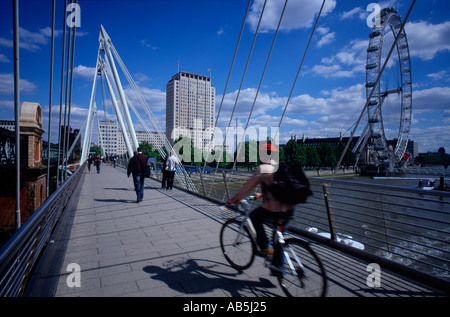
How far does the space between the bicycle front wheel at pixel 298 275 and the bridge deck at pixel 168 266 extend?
17 centimetres

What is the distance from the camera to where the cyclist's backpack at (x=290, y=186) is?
2789mm

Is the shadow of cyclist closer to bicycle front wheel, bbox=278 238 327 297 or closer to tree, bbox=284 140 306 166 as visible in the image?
bicycle front wheel, bbox=278 238 327 297

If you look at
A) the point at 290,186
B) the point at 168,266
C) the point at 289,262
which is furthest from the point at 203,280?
the point at 290,186

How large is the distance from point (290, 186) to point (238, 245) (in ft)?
4.17

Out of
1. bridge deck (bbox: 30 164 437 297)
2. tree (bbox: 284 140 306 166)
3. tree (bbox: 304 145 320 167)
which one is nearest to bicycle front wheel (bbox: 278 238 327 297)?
bridge deck (bbox: 30 164 437 297)

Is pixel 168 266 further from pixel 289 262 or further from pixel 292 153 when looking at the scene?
pixel 292 153

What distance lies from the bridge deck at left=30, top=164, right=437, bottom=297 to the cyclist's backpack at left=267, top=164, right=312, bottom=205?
41.1 inches

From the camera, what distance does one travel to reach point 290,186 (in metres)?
2.80

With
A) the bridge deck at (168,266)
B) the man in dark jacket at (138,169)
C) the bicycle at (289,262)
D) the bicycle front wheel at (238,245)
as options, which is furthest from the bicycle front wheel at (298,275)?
the man in dark jacket at (138,169)


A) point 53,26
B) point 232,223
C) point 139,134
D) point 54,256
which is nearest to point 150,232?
point 54,256

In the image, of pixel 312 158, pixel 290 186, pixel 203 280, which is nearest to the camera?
pixel 290 186

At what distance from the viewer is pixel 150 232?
17.4 feet
